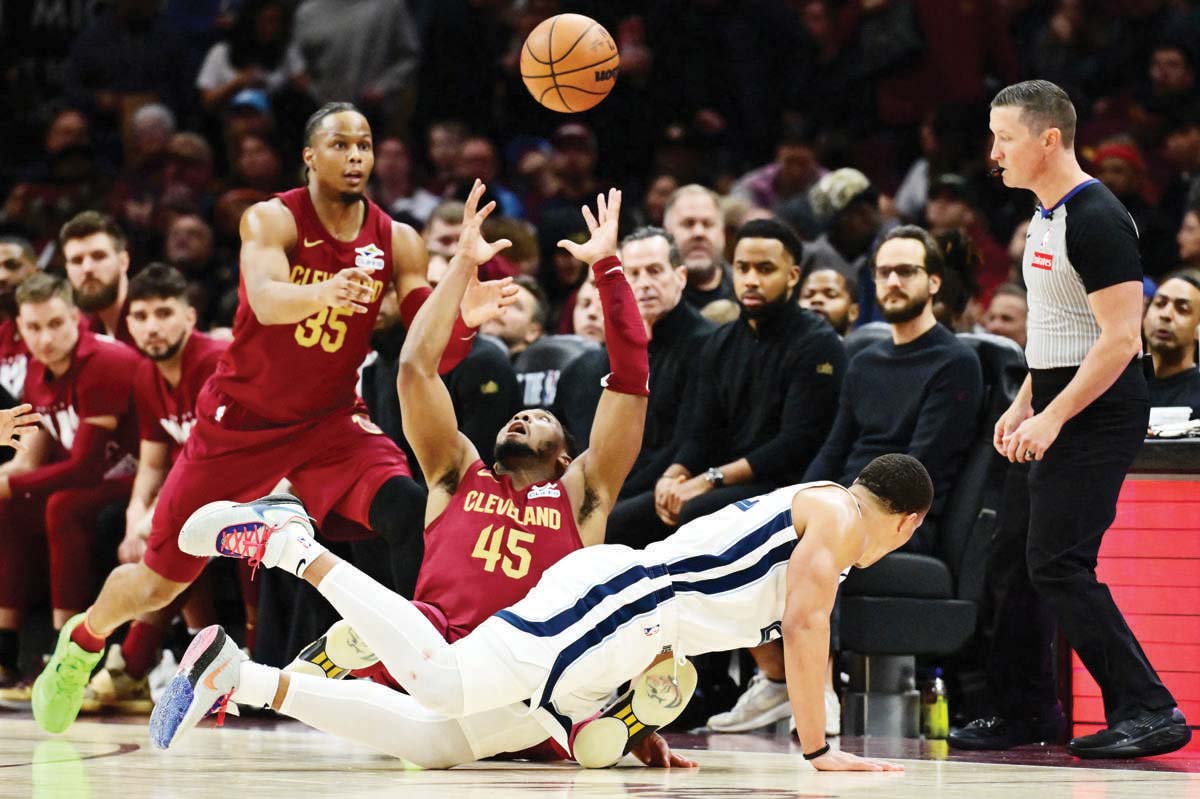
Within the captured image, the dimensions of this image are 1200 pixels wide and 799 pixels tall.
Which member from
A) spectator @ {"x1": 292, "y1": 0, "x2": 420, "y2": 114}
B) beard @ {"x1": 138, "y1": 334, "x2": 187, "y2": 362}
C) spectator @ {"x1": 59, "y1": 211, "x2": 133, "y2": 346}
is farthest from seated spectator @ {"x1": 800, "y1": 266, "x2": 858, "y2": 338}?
spectator @ {"x1": 292, "y1": 0, "x2": 420, "y2": 114}

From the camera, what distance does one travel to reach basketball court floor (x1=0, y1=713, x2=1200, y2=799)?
4672 millimetres

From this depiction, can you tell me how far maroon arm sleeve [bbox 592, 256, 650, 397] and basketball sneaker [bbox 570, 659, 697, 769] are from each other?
1044 mm

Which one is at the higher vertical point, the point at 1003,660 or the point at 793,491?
the point at 793,491

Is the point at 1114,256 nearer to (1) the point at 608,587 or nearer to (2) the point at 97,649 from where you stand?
(1) the point at 608,587

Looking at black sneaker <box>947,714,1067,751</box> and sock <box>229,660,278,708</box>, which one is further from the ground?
sock <box>229,660,278,708</box>

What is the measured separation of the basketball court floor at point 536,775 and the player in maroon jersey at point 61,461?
2.00 metres

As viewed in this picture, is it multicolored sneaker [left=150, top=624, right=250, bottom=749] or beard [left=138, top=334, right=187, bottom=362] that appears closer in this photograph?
multicolored sneaker [left=150, top=624, right=250, bottom=749]

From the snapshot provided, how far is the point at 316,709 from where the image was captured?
17.6ft

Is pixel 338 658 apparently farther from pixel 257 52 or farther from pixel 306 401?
pixel 257 52

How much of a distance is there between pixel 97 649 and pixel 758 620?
295cm

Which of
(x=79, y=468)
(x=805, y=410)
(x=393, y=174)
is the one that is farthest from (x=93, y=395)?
(x=393, y=174)

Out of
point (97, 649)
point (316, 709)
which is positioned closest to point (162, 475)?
point (97, 649)

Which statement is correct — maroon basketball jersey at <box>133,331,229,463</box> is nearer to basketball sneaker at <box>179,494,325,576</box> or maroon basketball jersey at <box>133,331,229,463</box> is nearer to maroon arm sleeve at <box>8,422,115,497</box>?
maroon arm sleeve at <box>8,422,115,497</box>

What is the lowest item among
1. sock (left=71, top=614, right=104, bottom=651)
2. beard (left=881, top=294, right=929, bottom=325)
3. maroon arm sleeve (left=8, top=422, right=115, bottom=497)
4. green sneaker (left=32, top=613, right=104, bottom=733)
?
green sneaker (left=32, top=613, right=104, bottom=733)
